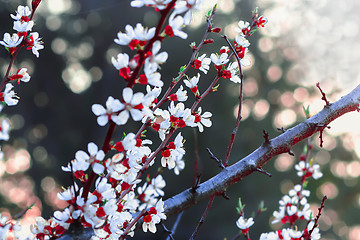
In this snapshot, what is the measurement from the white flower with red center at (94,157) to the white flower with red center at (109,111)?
0.18 feet

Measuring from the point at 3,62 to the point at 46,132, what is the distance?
181cm

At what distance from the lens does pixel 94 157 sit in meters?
0.65

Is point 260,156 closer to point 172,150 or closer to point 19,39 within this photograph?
point 172,150

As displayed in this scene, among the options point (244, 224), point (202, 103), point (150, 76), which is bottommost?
point (202, 103)

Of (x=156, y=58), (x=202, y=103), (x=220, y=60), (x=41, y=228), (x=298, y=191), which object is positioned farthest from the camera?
(x=202, y=103)

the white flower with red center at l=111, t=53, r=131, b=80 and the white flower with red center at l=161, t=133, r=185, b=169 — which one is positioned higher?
the white flower with red center at l=111, t=53, r=131, b=80

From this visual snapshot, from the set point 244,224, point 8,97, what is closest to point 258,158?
point 244,224

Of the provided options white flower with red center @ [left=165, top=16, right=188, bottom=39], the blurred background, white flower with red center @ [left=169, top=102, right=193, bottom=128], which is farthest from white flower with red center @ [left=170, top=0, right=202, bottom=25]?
the blurred background

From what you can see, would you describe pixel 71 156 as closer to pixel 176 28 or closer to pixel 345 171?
pixel 345 171

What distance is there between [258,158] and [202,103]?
6.66 metres

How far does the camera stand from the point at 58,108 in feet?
26.4

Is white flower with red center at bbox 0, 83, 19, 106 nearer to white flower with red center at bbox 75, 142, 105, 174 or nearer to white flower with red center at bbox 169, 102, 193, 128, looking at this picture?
white flower with red center at bbox 75, 142, 105, 174

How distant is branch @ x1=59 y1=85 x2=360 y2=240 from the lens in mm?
883

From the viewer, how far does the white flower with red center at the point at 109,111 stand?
1.95 ft
